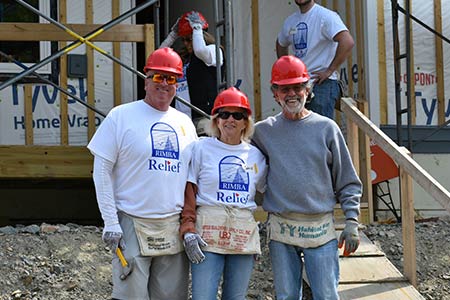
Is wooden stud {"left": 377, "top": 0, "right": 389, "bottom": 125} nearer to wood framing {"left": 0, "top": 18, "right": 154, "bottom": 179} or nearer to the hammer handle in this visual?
wood framing {"left": 0, "top": 18, "right": 154, "bottom": 179}

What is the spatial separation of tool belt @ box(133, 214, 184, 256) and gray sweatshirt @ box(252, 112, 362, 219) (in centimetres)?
63

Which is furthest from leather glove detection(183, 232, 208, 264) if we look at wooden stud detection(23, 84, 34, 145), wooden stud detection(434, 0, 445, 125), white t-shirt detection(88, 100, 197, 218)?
wooden stud detection(434, 0, 445, 125)

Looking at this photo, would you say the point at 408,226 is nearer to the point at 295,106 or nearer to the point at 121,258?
the point at 295,106

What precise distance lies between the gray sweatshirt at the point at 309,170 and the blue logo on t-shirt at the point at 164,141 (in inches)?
22.6

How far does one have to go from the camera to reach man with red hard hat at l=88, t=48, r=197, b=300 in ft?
16.7

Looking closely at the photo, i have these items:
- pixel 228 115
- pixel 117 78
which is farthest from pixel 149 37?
pixel 228 115

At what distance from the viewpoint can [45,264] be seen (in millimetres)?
7234

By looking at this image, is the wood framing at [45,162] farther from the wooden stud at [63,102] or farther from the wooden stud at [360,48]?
the wooden stud at [360,48]

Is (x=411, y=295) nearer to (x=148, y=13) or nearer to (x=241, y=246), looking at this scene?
(x=241, y=246)

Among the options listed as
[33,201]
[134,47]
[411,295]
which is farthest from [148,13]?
[411,295]

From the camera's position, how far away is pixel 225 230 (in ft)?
17.0

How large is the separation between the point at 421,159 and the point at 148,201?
5785 mm

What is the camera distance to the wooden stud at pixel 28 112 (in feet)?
32.6

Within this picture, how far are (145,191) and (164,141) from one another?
31cm
